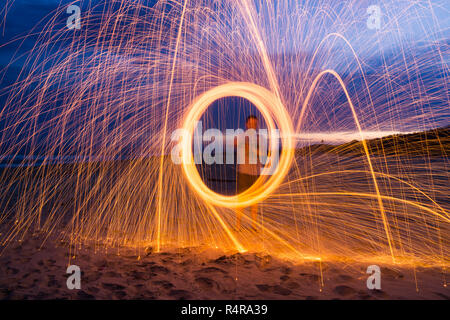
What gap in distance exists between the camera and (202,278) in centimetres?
329

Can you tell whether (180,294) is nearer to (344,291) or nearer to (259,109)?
(344,291)

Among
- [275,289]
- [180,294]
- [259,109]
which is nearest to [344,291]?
[275,289]

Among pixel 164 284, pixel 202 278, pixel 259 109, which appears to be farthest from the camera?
pixel 259 109

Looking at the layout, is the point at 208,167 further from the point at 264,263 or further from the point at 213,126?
the point at 264,263

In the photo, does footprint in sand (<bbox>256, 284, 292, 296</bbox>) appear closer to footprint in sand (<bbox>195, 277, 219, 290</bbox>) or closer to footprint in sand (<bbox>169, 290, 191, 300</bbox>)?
footprint in sand (<bbox>195, 277, 219, 290</bbox>)

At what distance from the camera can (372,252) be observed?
4.00 meters

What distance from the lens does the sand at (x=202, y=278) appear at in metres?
2.92

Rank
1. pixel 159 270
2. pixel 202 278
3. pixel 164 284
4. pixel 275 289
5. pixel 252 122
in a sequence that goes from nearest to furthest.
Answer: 1. pixel 275 289
2. pixel 164 284
3. pixel 202 278
4. pixel 159 270
5. pixel 252 122

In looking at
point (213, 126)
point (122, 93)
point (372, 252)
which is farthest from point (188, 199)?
point (372, 252)

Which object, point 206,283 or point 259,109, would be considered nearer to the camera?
point 206,283

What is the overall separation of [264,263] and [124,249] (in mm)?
2107

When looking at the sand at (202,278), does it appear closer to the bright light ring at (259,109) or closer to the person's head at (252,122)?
the bright light ring at (259,109)

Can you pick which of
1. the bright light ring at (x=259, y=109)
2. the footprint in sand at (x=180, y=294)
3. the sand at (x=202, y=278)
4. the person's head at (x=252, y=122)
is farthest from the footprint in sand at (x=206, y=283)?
the person's head at (x=252, y=122)

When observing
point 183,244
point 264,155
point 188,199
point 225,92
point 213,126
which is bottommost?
point 183,244
